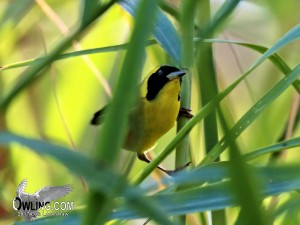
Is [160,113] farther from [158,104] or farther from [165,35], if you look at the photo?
[165,35]

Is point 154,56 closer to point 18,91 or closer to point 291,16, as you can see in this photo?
point 291,16

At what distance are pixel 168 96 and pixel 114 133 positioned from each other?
0.58 meters

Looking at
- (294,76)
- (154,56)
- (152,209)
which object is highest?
(154,56)

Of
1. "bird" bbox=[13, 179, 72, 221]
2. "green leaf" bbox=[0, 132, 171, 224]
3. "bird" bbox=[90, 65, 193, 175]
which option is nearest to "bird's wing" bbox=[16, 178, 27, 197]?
"bird" bbox=[13, 179, 72, 221]

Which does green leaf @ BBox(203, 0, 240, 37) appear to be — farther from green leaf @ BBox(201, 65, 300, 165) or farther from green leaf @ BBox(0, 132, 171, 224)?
green leaf @ BBox(0, 132, 171, 224)

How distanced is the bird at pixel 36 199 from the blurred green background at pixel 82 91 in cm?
1

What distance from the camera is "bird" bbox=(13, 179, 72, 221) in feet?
1.84

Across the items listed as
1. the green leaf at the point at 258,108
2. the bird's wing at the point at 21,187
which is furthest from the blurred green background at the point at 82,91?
the green leaf at the point at 258,108

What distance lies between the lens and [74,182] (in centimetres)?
61

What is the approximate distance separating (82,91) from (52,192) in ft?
0.76

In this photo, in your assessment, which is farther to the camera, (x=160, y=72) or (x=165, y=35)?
(x=160, y=72)

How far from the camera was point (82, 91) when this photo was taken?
788 millimetres

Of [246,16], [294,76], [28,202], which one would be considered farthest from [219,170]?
[246,16]

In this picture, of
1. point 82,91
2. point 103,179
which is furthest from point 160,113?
point 103,179
